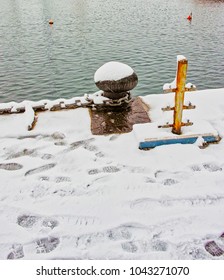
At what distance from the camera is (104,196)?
416 centimetres

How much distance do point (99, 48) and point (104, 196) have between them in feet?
59.1

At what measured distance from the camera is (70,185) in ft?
14.5

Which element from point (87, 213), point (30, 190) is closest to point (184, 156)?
point (87, 213)

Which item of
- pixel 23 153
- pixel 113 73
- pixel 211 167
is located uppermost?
pixel 113 73

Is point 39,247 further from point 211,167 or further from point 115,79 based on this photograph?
point 115,79

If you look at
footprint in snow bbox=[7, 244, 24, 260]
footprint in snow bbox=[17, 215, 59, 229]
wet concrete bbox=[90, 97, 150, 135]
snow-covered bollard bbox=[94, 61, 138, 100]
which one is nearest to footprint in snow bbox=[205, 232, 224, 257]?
footprint in snow bbox=[17, 215, 59, 229]

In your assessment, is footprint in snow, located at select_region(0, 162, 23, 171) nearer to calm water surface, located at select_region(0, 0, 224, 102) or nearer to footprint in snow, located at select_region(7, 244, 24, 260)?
footprint in snow, located at select_region(7, 244, 24, 260)

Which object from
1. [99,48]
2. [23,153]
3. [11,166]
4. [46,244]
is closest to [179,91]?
[23,153]

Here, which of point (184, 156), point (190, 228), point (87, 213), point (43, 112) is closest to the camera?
point (190, 228)

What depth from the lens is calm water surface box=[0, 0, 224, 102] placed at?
15.1 metres

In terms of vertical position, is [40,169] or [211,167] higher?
[211,167]

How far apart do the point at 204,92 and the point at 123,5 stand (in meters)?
36.1

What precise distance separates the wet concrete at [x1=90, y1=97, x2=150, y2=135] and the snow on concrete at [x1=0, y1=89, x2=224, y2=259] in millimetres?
240
